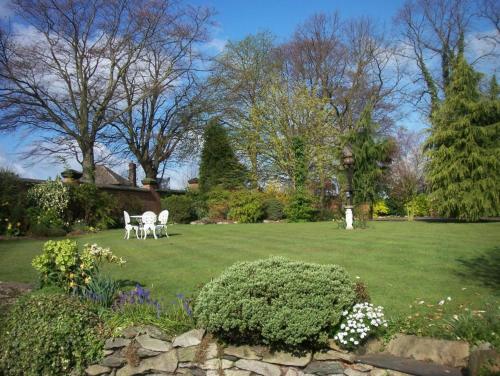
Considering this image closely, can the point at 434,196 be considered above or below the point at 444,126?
below

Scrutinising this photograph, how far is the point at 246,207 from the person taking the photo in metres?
20.2

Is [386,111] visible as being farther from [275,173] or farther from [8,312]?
[8,312]

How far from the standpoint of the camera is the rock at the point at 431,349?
3354 millimetres

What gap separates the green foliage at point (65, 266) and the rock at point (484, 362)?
13.2ft

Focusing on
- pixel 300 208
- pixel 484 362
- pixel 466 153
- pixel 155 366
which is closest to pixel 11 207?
pixel 300 208

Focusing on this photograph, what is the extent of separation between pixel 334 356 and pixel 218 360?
3.44 feet

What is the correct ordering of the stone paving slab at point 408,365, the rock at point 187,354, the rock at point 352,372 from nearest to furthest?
the stone paving slab at point 408,365
the rock at point 352,372
the rock at point 187,354

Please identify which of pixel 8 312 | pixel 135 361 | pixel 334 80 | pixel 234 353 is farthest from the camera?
pixel 334 80

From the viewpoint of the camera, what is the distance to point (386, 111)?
31422 mm

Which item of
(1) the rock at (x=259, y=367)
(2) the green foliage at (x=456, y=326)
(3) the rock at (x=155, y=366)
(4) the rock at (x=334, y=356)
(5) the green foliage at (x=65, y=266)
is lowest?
(3) the rock at (x=155, y=366)

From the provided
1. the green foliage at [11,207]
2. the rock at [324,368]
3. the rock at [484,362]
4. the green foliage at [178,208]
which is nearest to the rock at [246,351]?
the rock at [324,368]

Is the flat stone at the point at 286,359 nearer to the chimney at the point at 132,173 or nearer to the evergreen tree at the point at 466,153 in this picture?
the evergreen tree at the point at 466,153

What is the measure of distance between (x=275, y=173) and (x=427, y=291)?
2150 centimetres

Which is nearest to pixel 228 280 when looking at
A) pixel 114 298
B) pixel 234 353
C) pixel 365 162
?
pixel 234 353
